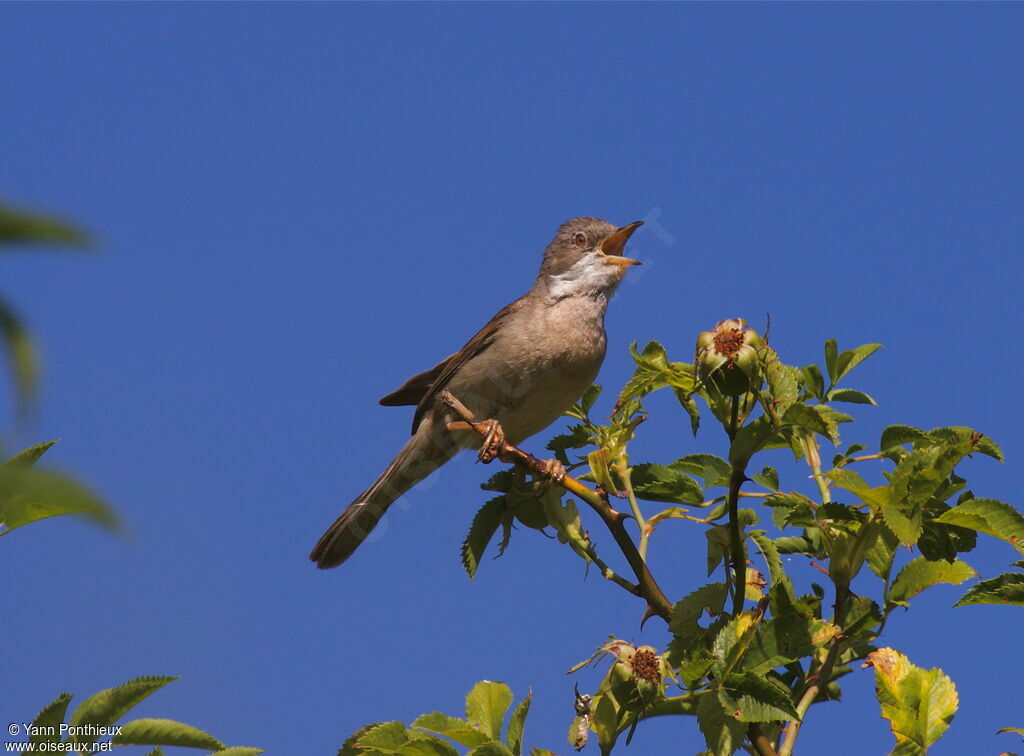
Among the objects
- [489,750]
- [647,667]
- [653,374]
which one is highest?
[653,374]

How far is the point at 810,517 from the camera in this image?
272cm

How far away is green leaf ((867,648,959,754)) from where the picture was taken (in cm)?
249

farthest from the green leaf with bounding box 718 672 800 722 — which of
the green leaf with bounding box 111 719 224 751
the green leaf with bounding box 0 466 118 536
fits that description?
the green leaf with bounding box 0 466 118 536

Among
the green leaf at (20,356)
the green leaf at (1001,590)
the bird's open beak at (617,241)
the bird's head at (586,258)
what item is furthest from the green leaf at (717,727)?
the bird's open beak at (617,241)

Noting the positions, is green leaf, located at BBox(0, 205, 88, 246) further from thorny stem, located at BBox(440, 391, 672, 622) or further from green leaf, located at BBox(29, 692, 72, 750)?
thorny stem, located at BBox(440, 391, 672, 622)

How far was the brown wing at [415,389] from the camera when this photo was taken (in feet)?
23.0

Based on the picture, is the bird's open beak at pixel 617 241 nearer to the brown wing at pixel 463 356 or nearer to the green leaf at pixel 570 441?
the brown wing at pixel 463 356

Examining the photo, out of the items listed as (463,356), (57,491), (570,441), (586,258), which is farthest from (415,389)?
(57,491)

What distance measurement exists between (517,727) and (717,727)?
0.52 metres

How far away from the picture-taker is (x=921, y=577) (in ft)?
9.12

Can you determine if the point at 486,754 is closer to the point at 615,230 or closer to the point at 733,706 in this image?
the point at 733,706

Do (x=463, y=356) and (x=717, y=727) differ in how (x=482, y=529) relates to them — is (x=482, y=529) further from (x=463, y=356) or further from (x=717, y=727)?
(x=463, y=356)

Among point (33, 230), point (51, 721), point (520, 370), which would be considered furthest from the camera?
point (520, 370)

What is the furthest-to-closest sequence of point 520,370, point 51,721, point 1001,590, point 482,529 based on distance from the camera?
point 520,370, point 482,529, point 1001,590, point 51,721
